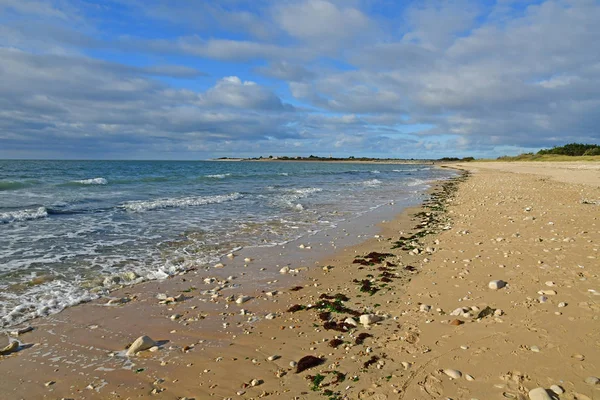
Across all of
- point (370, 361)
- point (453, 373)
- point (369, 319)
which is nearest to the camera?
point (453, 373)

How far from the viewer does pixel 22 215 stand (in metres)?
15.5

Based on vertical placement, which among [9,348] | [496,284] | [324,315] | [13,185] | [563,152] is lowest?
[9,348]

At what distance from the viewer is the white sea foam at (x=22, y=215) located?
14703 millimetres

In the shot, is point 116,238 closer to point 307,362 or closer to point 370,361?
point 307,362

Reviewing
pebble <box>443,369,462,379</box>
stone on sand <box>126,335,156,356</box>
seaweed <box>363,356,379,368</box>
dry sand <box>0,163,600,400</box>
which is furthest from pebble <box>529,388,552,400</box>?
stone on sand <box>126,335,156,356</box>

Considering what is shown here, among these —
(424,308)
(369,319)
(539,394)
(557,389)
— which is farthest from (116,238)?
(557,389)

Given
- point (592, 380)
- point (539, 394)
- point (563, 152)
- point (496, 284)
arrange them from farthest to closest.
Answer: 1. point (563, 152)
2. point (496, 284)
3. point (592, 380)
4. point (539, 394)

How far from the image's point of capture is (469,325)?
5.01 m

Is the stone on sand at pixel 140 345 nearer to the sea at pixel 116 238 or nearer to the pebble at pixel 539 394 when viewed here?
the sea at pixel 116 238

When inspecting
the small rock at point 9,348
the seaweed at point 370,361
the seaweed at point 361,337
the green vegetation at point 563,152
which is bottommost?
the small rock at point 9,348

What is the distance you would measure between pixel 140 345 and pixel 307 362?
2.34 metres

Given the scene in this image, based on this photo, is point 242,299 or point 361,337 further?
point 242,299

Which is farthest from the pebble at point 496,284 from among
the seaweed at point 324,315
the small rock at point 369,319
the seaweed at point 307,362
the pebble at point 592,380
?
the seaweed at point 307,362

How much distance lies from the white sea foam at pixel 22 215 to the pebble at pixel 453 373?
17.1 meters
